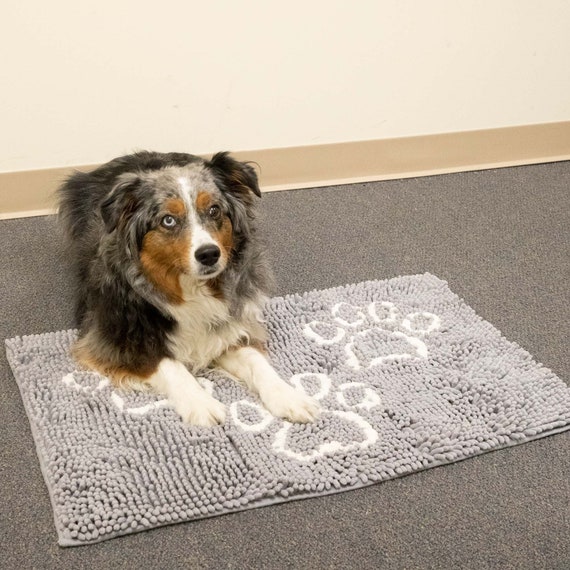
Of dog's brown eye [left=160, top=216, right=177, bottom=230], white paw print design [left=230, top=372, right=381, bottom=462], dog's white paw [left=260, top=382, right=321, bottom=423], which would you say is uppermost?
dog's brown eye [left=160, top=216, right=177, bottom=230]

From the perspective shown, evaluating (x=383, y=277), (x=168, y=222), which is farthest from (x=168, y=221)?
(x=383, y=277)

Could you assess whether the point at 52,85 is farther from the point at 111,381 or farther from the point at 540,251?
the point at 540,251

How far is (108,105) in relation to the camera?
379cm

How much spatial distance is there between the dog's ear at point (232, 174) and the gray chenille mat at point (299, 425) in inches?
24.4

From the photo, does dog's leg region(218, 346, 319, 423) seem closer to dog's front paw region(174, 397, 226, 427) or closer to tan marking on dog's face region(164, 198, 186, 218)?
dog's front paw region(174, 397, 226, 427)

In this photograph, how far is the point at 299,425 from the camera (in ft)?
7.78

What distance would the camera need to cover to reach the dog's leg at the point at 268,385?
2.39 m

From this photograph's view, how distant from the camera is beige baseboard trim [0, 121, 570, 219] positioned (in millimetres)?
3838

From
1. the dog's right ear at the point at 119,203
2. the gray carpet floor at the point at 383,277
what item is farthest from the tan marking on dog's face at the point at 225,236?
the gray carpet floor at the point at 383,277

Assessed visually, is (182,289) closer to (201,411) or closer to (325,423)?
(201,411)

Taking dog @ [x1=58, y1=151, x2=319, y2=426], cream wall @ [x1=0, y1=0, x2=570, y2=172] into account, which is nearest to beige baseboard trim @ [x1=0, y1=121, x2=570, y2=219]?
cream wall @ [x1=0, y1=0, x2=570, y2=172]

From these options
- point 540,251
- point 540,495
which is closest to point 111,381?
point 540,495

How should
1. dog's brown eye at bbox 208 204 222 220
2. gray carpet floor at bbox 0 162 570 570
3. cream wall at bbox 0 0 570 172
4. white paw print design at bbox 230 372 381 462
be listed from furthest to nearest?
cream wall at bbox 0 0 570 172
dog's brown eye at bbox 208 204 222 220
white paw print design at bbox 230 372 381 462
gray carpet floor at bbox 0 162 570 570

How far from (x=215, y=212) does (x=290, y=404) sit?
650mm
